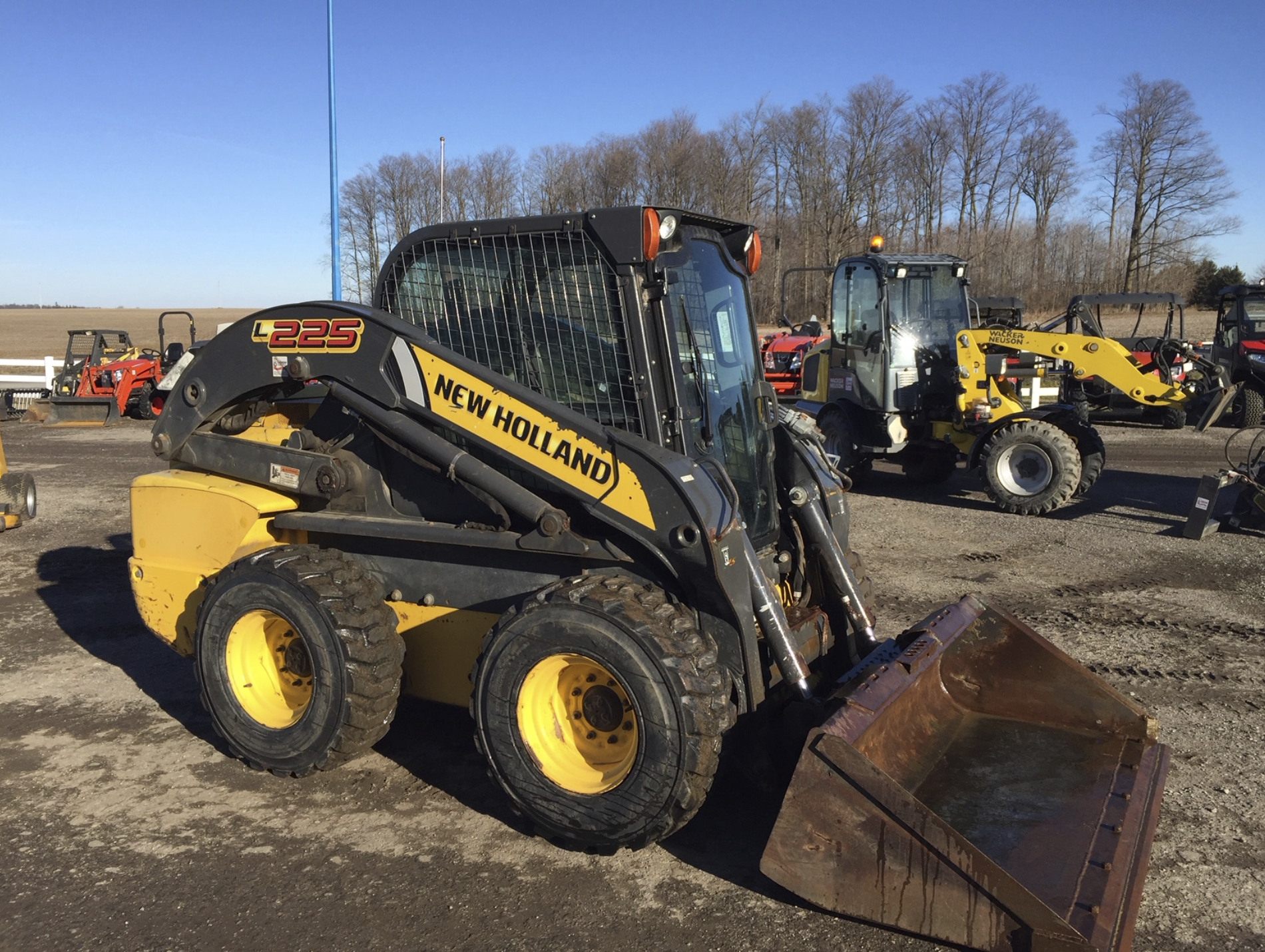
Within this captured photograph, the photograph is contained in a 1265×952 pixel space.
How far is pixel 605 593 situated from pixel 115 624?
192 inches

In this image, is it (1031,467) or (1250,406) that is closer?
(1031,467)

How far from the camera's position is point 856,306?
12.2 metres

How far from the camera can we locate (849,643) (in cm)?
470

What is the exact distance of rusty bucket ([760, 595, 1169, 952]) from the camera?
9.96ft

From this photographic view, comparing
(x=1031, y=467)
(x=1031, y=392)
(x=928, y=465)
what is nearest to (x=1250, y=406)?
(x=1031, y=392)

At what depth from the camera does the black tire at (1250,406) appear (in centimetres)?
1783

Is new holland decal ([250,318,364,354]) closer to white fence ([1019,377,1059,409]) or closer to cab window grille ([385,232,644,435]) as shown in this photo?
cab window grille ([385,232,644,435])

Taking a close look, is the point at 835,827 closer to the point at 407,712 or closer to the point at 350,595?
the point at 350,595

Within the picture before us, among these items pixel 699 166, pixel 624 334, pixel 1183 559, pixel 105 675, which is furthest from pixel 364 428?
pixel 699 166

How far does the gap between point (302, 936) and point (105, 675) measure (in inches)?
131

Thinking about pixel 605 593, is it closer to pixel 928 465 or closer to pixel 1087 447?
pixel 1087 447

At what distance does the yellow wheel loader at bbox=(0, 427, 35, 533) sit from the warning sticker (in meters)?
6.36

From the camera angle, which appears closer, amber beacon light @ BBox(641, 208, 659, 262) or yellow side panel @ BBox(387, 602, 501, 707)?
amber beacon light @ BBox(641, 208, 659, 262)

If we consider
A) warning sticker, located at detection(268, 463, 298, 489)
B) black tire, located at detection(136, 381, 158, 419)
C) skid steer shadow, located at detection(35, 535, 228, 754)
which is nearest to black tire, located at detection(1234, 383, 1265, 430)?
skid steer shadow, located at detection(35, 535, 228, 754)
